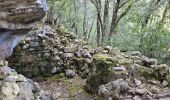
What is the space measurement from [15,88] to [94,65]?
5.66 m

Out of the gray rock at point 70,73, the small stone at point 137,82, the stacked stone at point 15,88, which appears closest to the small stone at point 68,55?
the gray rock at point 70,73

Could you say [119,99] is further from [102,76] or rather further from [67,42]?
[67,42]

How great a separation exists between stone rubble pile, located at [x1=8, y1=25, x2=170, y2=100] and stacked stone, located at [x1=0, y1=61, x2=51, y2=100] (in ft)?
7.84

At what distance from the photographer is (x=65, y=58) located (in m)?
13.7

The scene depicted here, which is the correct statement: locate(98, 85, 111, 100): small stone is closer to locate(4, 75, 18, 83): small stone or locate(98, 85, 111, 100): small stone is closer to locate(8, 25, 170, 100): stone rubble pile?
locate(8, 25, 170, 100): stone rubble pile

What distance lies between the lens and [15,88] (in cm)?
700

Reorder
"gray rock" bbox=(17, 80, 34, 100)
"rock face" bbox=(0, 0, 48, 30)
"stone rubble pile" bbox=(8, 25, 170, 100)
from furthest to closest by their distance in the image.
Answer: "stone rubble pile" bbox=(8, 25, 170, 100), "rock face" bbox=(0, 0, 48, 30), "gray rock" bbox=(17, 80, 34, 100)

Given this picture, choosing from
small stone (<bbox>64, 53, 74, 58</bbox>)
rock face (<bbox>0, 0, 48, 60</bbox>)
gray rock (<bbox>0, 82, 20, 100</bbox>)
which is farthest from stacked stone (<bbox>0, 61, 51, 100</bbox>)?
small stone (<bbox>64, 53, 74, 58</bbox>)

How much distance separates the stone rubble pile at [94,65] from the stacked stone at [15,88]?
2.39m

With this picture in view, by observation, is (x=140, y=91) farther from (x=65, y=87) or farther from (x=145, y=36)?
(x=145, y=36)

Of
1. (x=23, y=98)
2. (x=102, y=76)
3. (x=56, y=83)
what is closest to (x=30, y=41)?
(x=56, y=83)

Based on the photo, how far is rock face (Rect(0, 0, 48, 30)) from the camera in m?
7.55

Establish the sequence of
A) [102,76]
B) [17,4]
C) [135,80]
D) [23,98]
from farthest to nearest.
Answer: [102,76], [135,80], [17,4], [23,98]

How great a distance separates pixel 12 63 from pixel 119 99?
6.09 m
